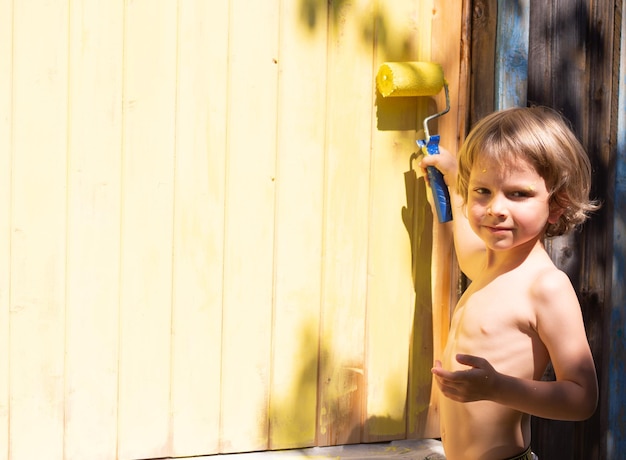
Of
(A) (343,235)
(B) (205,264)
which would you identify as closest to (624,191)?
(A) (343,235)

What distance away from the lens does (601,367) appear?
254 centimetres

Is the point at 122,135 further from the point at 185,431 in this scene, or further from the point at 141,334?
the point at 185,431

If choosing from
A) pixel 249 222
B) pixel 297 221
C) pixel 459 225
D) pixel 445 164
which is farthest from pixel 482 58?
pixel 249 222

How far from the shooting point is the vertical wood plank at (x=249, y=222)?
91.3 inches

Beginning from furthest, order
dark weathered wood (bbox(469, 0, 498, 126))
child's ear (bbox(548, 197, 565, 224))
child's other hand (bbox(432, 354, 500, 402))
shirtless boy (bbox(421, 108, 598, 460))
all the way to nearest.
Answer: dark weathered wood (bbox(469, 0, 498, 126)) → child's ear (bbox(548, 197, 565, 224)) → shirtless boy (bbox(421, 108, 598, 460)) → child's other hand (bbox(432, 354, 500, 402))

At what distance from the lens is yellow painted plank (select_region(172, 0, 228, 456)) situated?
2.27m

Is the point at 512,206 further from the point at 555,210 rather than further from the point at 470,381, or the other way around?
the point at 470,381

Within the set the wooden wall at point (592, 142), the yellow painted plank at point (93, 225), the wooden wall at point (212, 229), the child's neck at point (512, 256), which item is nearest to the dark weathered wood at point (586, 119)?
the wooden wall at point (592, 142)

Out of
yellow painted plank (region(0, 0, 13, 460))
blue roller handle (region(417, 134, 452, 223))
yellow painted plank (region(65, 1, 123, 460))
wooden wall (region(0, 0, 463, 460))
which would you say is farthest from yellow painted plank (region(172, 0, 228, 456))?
blue roller handle (region(417, 134, 452, 223))

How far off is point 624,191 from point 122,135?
1.36 meters

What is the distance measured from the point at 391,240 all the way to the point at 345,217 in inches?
5.8

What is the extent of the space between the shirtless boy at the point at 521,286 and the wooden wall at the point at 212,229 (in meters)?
0.39

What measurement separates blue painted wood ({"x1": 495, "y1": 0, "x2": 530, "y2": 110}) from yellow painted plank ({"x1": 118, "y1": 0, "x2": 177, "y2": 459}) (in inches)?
33.1

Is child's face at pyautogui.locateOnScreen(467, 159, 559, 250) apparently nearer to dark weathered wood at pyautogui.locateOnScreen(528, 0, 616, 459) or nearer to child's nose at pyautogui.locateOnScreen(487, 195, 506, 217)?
child's nose at pyautogui.locateOnScreen(487, 195, 506, 217)
